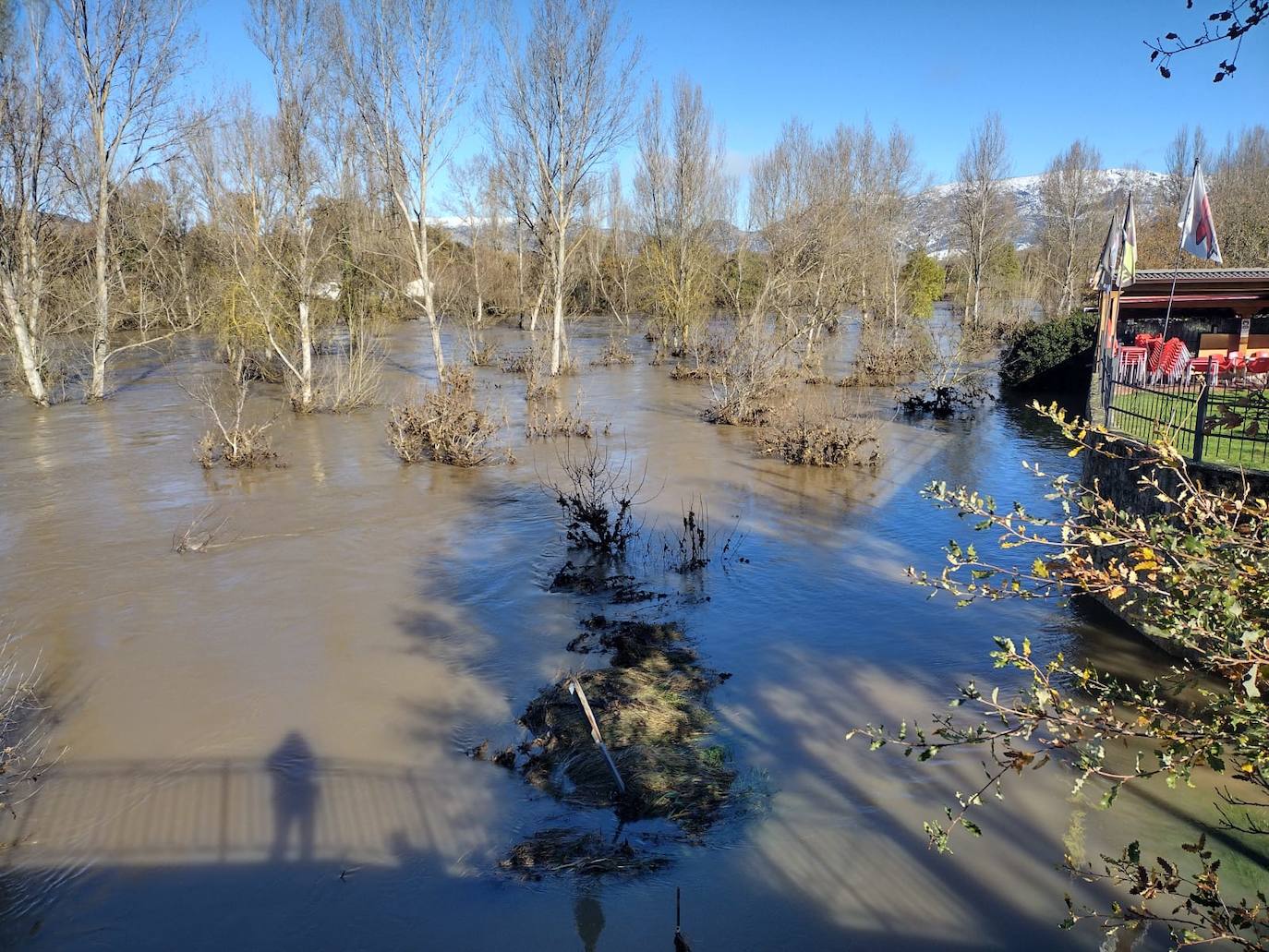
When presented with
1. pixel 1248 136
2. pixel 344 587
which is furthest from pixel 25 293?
pixel 1248 136

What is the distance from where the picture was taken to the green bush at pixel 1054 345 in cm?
2455

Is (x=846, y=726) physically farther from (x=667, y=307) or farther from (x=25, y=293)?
(x=667, y=307)

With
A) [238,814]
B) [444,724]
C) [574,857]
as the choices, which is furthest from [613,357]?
[574,857]

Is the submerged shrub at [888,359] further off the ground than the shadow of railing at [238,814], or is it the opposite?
the submerged shrub at [888,359]

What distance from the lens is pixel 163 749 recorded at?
6.87 m

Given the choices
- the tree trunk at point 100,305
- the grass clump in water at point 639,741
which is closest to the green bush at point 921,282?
the tree trunk at point 100,305

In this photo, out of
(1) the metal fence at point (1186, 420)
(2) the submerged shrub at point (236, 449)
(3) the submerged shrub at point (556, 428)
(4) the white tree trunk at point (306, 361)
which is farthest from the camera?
(4) the white tree trunk at point (306, 361)

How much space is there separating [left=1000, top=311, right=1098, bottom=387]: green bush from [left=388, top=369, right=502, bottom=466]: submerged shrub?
53.5 ft

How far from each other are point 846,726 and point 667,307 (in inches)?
1034

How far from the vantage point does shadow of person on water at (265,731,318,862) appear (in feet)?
19.0

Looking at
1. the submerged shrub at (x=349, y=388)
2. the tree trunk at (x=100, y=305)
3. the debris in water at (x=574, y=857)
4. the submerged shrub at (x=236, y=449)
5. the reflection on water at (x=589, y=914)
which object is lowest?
the reflection on water at (x=589, y=914)

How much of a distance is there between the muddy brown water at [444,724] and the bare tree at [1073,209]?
31754 mm

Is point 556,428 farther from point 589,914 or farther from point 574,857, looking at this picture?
point 589,914

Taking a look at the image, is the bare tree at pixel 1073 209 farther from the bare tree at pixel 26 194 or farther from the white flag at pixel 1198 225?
the bare tree at pixel 26 194
